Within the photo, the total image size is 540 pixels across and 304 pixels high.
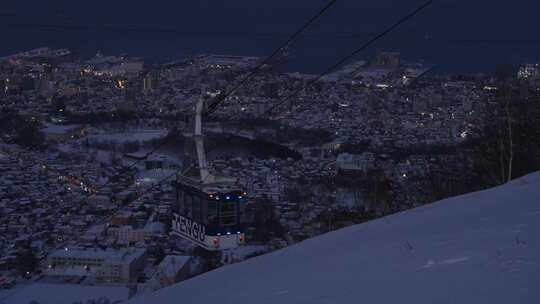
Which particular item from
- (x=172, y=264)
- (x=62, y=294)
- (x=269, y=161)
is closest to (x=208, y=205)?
(x=62, y=294)

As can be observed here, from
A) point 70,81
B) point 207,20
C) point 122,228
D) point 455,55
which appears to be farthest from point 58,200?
point 207,20

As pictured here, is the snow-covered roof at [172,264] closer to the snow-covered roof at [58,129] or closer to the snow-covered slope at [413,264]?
the snow-covered slope at [413,264]

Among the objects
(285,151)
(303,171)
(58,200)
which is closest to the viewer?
(58,200)

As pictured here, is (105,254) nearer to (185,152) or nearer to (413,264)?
(185,152)

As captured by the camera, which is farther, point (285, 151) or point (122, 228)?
point (285, 151)

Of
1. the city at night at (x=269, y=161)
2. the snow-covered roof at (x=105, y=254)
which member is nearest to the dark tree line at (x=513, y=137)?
the city at night at (x=269, y=161)

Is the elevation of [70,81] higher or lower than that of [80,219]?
higher

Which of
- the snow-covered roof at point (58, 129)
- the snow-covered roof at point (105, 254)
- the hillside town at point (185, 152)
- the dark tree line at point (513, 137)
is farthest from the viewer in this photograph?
the snow-covered roof at point (58, 129)

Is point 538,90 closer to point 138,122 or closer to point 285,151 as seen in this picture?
point 285,151
